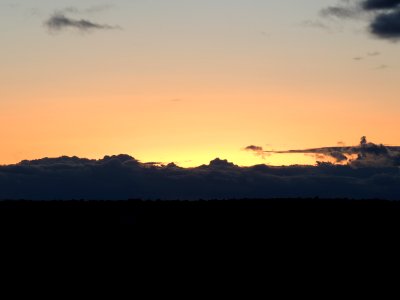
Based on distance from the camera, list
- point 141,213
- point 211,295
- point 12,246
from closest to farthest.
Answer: point 211,295, point 12,246, point 141,213

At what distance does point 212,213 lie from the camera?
111125 millimetres

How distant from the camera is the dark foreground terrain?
105 m

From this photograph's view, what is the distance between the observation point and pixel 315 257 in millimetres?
93000

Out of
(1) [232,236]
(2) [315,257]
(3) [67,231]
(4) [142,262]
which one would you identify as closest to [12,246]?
(3) [67,231]

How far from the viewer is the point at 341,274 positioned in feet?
287

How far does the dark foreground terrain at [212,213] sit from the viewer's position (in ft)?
346

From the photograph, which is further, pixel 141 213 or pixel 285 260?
pixel 141 213

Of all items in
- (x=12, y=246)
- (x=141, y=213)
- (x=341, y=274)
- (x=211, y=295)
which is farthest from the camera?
(x=141, y=213)

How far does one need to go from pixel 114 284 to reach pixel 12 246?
18.0 metres

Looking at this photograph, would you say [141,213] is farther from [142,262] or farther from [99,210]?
[142,262]

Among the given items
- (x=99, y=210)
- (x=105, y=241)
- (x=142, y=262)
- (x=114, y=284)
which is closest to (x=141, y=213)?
(x=99, y=210)

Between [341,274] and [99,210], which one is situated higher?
[99,210]

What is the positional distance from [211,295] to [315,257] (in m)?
18.4

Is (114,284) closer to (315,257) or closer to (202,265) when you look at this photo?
(202,265)
